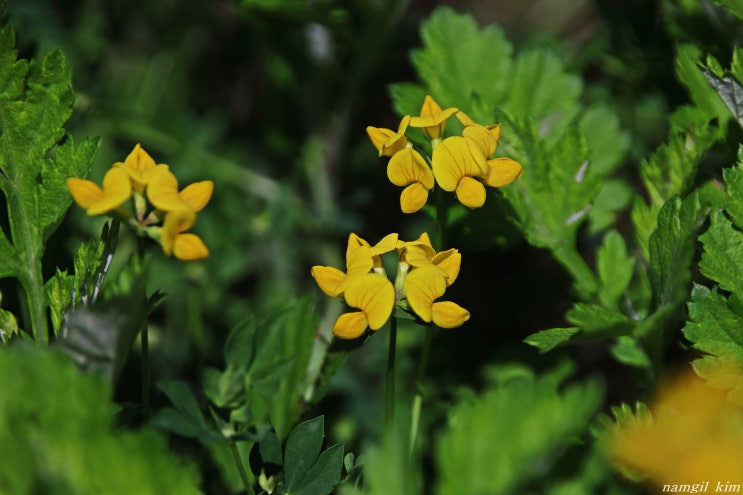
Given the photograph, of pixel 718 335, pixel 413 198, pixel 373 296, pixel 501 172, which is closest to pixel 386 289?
pixel 373 296

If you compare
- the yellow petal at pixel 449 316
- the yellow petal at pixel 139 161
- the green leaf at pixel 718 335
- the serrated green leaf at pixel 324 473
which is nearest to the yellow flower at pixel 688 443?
the green leaf at pixel 718 335

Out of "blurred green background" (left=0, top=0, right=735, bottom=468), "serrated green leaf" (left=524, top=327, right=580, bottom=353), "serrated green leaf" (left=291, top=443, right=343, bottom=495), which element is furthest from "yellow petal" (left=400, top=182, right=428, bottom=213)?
"blurred green background" (left=0, top=0, right=735, bottom=468)

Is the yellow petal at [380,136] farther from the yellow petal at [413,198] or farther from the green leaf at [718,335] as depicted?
the green leaf at [718,335]

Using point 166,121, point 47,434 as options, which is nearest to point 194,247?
point 47,434

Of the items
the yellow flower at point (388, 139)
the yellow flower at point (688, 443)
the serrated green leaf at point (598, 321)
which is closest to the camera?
the yellow flower at point (688, 443)

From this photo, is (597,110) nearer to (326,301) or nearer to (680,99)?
(680,99)

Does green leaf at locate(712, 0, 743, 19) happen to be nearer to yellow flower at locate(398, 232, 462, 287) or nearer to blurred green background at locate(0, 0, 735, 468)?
blurred green background at locate(0, 0, 735, 468)

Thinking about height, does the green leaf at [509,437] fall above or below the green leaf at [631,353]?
above
